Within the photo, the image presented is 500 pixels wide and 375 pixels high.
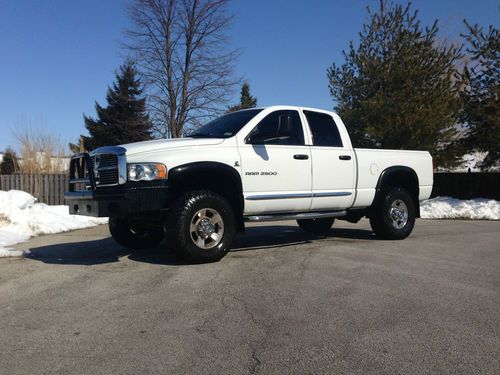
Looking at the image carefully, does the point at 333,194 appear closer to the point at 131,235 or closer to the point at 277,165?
the point at 277,165

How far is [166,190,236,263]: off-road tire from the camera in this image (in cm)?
583

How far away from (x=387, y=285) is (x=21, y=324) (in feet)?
11.6

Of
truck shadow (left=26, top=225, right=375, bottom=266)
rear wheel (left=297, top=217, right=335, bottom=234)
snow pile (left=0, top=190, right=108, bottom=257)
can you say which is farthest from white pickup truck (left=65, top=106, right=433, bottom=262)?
snow pile (left=0, top=190, right=108, bottom=257)

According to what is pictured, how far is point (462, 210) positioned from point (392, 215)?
7950mm

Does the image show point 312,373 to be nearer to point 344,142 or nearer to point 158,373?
point 158,373

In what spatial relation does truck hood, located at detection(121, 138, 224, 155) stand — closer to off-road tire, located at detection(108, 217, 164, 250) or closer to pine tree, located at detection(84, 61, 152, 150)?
off-road tire, located at detection(108, 217, 164, 250)

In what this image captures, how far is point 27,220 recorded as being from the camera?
35.5ft

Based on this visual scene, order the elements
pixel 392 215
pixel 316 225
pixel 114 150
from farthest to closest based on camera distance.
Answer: pixel 316 225, pixel 392 215, pixel 114 150

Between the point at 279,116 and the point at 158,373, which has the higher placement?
the point at 279,116

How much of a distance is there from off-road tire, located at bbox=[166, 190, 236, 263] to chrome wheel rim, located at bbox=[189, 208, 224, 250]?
0.02 m

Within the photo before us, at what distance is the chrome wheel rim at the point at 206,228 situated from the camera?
6043 millimetres

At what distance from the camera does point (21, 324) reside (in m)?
3.94

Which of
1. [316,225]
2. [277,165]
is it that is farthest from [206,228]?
[316,225]

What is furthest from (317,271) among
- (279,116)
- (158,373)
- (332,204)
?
(158,373)
